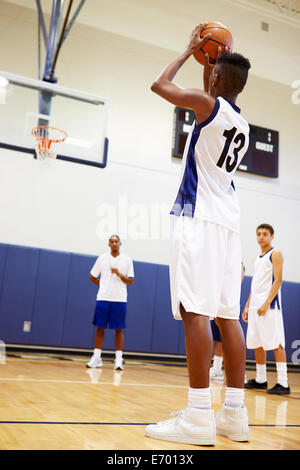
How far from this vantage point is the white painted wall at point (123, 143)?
8539mm

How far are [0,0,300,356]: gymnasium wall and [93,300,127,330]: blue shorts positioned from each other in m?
1.98

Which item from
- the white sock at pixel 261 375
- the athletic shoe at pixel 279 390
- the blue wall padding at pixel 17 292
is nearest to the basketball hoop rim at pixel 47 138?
the blue wall padding at pixel 17 292

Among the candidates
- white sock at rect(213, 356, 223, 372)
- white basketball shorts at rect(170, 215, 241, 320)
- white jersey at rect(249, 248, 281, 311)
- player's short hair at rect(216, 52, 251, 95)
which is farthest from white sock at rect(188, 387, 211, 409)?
white sock at rect(213, 356, 223, 372)

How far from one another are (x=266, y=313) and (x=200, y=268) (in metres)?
3.42

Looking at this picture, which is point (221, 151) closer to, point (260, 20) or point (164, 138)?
point (164, 138)

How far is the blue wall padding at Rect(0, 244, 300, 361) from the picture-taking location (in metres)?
8.06

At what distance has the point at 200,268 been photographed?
7.61 feet

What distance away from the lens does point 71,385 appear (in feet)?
14.6

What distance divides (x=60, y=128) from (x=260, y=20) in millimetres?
5290

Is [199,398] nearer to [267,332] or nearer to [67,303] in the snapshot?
[267,332]

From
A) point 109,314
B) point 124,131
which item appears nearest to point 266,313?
point 109,314

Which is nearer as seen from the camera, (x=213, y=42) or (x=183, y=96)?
(x=183, y=96)

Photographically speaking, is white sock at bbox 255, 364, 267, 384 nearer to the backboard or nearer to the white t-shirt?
the white t-shirt

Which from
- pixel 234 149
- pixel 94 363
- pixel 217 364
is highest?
pixel 234 149
